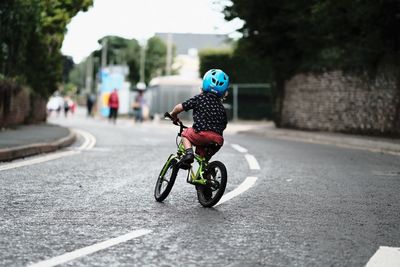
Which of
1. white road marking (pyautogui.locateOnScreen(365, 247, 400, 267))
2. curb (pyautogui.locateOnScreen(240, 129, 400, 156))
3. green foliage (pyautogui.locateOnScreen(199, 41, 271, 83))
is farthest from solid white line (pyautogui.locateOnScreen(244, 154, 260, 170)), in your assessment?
green foliage (pyautogui.locateOnScreen(199, 41, 271, 83))

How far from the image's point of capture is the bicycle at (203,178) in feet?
22.6

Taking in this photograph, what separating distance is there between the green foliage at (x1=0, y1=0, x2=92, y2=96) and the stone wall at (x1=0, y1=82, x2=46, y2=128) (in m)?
0.60

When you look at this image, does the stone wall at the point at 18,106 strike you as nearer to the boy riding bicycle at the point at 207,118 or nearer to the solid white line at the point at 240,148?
the solid white line at the point at 240,148

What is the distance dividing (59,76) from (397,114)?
14.2m

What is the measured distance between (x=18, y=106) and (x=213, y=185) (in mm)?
16357

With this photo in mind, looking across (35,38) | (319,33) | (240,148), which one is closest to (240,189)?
(240,148)

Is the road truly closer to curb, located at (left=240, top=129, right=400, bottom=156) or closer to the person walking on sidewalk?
curb, located at (left=240, top=129, right=400, bottom=156)

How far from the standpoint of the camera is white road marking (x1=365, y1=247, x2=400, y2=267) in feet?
15.3

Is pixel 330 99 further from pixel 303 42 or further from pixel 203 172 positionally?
pixel 203 172

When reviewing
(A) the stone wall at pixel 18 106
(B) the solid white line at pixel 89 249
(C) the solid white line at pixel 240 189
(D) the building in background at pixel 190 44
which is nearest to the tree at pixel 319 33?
(A) the stone wall at pixel 18 106

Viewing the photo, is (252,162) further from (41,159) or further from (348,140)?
(348,140)

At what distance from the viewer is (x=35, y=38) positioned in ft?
79.0

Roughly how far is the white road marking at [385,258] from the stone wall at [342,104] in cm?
1533

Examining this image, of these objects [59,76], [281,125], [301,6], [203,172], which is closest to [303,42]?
[301,6]
